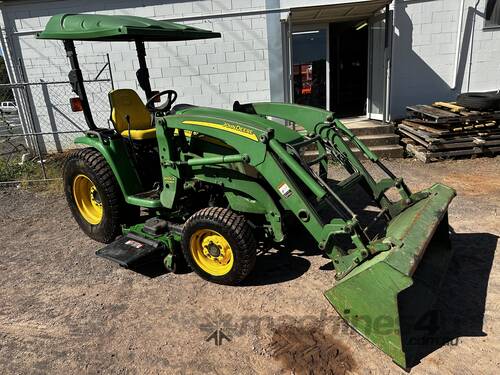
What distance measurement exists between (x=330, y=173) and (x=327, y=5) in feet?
10.3

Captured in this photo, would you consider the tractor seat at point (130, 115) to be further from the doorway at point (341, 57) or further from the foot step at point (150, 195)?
the doorway at point (341, 57)

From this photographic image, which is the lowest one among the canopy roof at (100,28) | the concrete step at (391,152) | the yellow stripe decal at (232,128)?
the concrete step at (391,152)

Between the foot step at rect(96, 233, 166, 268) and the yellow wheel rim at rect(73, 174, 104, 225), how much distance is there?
0.83 metres

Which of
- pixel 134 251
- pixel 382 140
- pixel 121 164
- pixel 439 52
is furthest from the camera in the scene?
pixel 439 52

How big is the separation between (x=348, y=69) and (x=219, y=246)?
885 cm

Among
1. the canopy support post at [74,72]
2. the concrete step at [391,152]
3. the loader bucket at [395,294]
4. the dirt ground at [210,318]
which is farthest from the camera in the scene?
the concrete step at [391,152]

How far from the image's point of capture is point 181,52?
813 centimetres

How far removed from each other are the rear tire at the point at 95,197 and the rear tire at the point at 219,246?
111 centimetres

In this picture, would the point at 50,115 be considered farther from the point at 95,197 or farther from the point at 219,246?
the point at 219,246

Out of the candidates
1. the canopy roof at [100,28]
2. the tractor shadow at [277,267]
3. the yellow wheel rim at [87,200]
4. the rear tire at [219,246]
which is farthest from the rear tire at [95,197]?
the tractor shadow at [277,267]

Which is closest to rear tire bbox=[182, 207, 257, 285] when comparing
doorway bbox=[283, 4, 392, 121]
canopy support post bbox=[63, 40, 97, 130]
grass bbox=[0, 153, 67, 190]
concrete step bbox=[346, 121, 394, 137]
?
canopy support post bbox=[63, 40, 97, 130]

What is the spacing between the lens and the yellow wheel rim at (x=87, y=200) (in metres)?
4.53

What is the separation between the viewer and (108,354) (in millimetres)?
2754

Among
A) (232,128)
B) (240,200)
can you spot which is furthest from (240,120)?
(240,200)
